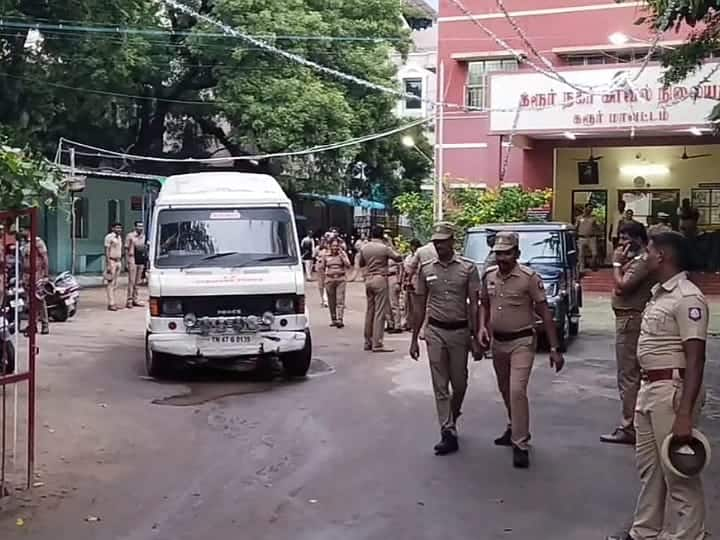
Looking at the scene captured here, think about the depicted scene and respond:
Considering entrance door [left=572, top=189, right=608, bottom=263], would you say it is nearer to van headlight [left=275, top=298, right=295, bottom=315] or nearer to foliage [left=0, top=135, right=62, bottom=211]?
van headlight [left=275, top=298, right=295, bottom=315]

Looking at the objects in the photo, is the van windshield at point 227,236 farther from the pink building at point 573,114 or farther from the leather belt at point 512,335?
the pink building at point 573,114

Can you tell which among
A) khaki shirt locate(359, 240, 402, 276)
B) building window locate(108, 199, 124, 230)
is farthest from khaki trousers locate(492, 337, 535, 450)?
building window locate(108, 199, 124, 230)

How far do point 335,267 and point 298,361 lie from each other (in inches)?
247

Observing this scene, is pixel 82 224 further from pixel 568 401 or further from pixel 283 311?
pixel 568 401

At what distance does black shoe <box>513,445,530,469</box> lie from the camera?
25.0 feet

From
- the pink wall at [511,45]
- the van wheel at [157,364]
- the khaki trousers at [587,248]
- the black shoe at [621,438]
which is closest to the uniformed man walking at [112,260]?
the van wheel at [157,364]

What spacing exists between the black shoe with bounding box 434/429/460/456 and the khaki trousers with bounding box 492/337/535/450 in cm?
56

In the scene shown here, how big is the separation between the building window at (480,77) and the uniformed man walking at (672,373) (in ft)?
70.4

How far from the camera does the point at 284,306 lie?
11703mm

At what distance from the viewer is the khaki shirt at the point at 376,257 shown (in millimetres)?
15062

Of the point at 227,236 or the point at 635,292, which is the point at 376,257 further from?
the point at 635,292

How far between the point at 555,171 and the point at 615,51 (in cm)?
374

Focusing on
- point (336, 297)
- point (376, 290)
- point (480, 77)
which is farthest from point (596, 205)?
point (376, 290)

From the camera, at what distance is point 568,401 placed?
35.0 ft
